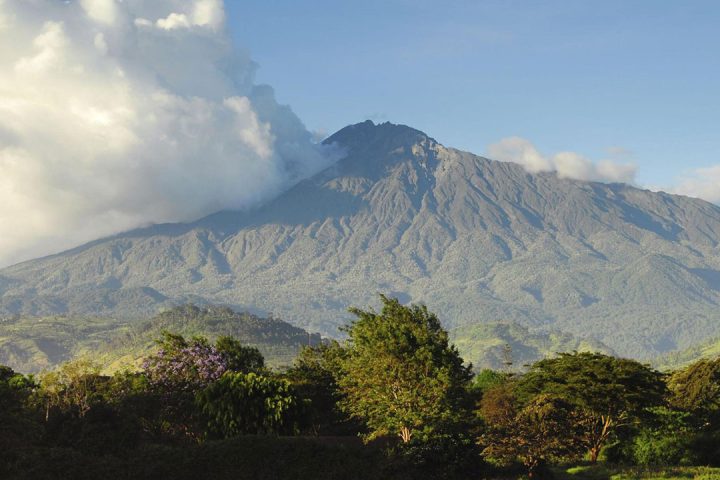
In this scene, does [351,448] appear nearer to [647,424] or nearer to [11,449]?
[11,449]

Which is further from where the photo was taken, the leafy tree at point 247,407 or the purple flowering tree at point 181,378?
the purple flowering tree at point 181,378

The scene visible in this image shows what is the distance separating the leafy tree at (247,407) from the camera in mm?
54875

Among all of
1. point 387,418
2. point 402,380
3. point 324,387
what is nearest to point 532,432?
point 387,418

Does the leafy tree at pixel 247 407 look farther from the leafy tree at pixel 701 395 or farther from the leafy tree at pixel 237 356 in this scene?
the leafy tree at pixel 701 395

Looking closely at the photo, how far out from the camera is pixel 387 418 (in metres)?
53.1

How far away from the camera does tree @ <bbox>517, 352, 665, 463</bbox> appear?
5700cm

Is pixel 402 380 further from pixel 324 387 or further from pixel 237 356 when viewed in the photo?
pixel 237 356

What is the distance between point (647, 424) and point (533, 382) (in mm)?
9612

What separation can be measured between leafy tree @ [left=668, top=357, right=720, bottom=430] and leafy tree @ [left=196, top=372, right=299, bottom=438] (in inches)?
1328

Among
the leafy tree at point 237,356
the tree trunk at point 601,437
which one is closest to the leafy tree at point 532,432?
the tree trunk at point 601,437

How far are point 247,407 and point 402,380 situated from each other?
12.1 meters

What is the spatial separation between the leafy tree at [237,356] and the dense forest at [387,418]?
8163 mm

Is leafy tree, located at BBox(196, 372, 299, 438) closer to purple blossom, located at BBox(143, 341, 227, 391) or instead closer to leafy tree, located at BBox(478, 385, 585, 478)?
purple blossom, located at BBox(143, 341, 227, 391)

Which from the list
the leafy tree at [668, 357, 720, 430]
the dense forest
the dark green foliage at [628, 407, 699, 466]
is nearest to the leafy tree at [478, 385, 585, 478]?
the dense forest
